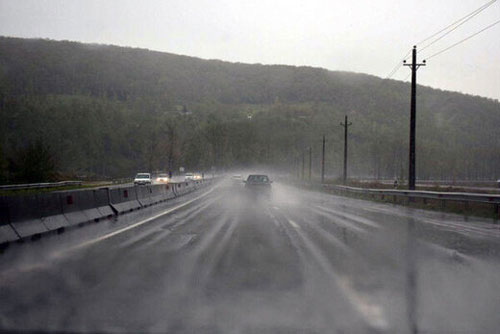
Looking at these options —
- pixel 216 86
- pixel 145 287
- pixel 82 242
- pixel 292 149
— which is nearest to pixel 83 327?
pixel 145 287

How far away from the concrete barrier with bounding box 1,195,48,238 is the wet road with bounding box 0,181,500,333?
809mm

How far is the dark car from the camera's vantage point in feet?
141

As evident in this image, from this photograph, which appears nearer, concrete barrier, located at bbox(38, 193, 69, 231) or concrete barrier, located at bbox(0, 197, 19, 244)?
concrete barrier, located at bbox(0, 197, 19, 244)

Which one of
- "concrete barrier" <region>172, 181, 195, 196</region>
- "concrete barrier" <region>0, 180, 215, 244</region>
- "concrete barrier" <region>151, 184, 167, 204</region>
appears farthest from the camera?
"concrete barrier" <region>172, 181, 195, 196</region>

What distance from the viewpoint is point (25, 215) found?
43.7 feet

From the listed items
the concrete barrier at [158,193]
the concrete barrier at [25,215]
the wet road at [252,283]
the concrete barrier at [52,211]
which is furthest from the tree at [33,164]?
the wet road at [252,283]

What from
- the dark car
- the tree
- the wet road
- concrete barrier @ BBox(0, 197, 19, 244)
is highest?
the tree

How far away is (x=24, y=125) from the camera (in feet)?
348

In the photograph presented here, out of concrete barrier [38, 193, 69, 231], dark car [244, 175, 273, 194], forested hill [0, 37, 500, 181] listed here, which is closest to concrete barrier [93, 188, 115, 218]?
concrete barrier [38, 193, 69, 231]

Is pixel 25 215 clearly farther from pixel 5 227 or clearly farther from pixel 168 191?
pixel 168 191

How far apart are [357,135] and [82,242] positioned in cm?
16075

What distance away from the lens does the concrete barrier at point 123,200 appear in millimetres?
21578

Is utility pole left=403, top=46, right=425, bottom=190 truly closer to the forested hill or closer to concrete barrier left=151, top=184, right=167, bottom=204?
concrete barrier left=151, top=184, right=167, bottom=204

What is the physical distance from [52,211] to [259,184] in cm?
2946
